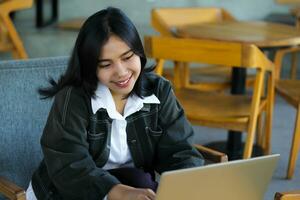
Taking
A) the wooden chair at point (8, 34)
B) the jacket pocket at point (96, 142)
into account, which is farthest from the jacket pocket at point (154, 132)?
the wooden chair at point (8, 34)

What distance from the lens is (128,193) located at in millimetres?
1299

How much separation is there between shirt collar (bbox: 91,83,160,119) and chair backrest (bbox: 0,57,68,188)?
33cm

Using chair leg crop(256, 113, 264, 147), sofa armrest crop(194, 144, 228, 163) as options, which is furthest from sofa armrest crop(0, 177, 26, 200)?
chair leg crop(256, 113, 264, 147)

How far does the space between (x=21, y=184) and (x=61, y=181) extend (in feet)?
1.20

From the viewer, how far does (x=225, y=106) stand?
255 cm

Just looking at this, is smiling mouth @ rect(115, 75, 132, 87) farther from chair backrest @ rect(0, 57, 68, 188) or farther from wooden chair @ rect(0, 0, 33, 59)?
wooden chair @ rect(0, 0, 33, 59)

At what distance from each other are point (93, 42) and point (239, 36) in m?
1.54

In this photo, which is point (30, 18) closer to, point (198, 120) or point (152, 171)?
point (198, 120)

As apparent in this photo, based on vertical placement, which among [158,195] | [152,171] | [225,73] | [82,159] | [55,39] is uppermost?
[158,195]

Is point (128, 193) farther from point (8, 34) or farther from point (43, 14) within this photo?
point (43, 14)

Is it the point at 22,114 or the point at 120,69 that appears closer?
the point at 120,69

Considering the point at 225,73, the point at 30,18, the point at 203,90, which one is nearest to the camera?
the point at 203,90

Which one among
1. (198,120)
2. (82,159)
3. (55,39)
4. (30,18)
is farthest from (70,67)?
(30,18)

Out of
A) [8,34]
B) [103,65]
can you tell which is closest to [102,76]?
[103,65]
